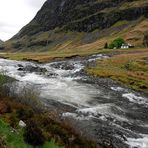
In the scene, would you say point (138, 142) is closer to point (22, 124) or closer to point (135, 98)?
point (22, 124)

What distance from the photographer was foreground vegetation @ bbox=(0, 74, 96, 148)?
55.5 ft

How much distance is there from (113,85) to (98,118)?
2622 centimetres

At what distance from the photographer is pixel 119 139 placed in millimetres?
25750

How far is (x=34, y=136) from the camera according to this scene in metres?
17.0

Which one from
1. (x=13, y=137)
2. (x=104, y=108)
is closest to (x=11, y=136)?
(x=13, y=137)

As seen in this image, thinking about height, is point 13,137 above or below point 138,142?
above

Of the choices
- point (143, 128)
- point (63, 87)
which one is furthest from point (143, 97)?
point (143, 128)

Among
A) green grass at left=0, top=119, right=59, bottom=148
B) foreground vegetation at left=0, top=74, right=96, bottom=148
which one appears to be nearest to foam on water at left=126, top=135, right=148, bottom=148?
foreground vegetation at left=0, top=74, right=96, bottom=148

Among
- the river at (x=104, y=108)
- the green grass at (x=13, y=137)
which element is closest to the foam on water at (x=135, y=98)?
the river at (x=104, y=108)

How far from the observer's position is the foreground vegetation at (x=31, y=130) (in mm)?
16916

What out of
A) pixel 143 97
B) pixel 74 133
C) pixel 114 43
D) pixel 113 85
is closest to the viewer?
pixel 74 133

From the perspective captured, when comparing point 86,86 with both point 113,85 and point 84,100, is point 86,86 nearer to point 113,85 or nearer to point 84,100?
point 113,85

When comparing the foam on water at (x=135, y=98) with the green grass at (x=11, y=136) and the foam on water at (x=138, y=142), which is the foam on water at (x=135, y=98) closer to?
the foam on water at (x=138, y=142)

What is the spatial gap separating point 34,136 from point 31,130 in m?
0.43
